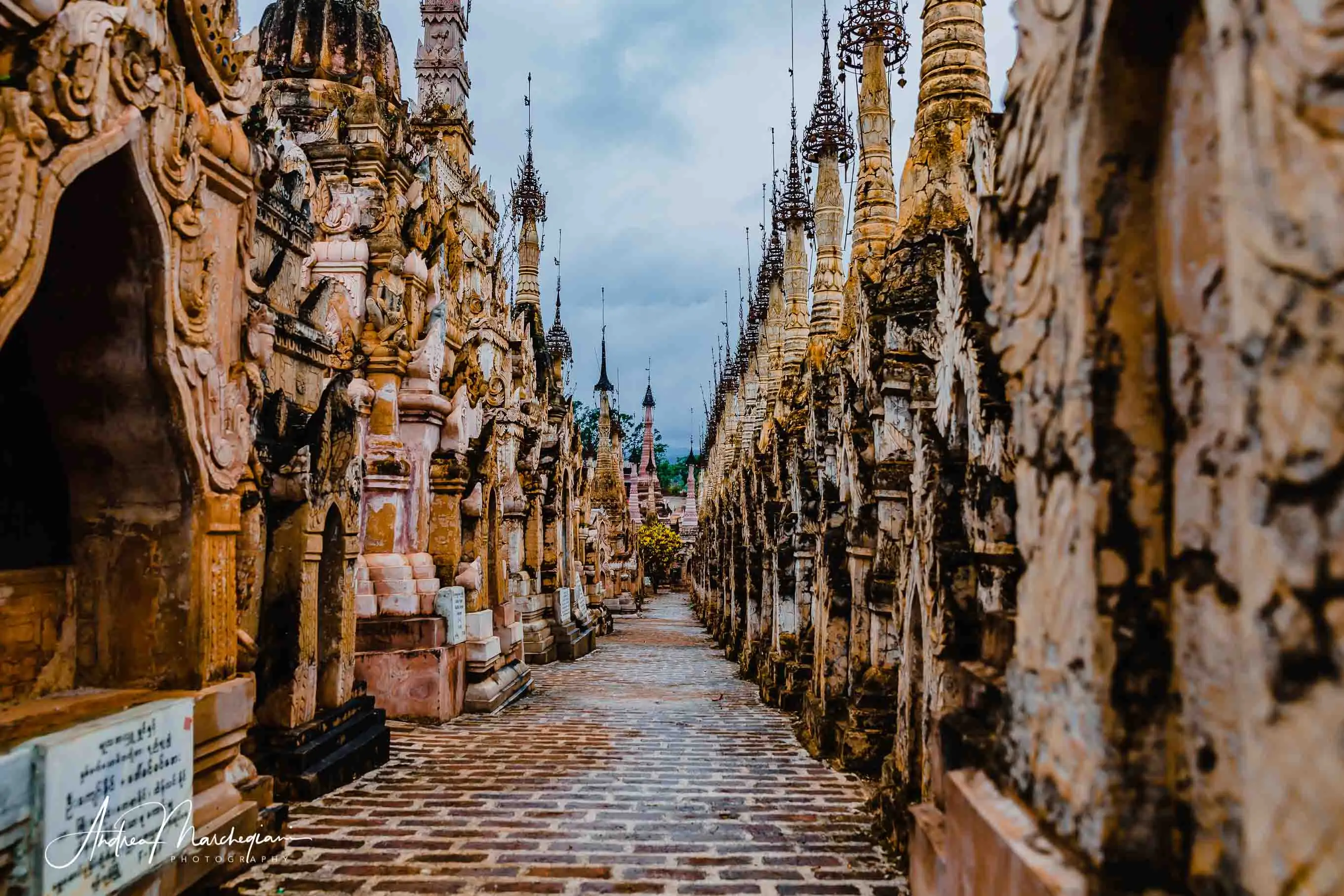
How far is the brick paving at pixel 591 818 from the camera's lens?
4383 mm

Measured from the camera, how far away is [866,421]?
6.78 m

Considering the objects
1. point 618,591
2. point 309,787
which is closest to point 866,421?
point 309,787

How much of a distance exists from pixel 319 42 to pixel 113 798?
8.94 meters

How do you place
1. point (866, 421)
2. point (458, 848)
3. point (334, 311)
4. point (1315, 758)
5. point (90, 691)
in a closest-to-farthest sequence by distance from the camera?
point (1315, 758)
point (90, 691)
point (458, 848)
point (866, 421)
point (334, 311)

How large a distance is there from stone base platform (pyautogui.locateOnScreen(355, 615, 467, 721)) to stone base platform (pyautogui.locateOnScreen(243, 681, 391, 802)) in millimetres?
1840

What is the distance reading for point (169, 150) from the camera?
12.6 ft

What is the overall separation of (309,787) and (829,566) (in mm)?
4361

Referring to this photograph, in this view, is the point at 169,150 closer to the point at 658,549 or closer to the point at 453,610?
the point at 453,610

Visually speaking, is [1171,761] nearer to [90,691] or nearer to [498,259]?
[90,691]

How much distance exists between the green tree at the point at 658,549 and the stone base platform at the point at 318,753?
3700 centimetres

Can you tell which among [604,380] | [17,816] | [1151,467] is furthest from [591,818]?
[604,380]

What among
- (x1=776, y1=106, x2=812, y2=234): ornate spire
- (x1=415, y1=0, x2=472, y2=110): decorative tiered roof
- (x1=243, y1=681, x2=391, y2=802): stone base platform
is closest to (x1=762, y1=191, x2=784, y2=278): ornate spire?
(x1=776, y1=106, x2=812, y2=234): ornate spire

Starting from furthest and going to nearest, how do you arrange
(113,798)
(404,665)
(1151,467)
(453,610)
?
(453,610) → (404,665) → (113,798) → (1151,467)

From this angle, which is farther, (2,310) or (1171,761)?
(2,310)
